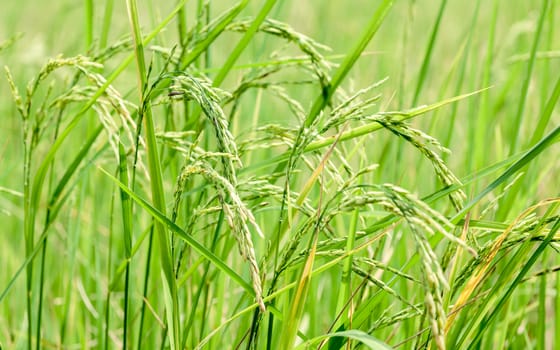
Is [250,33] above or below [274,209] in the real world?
above

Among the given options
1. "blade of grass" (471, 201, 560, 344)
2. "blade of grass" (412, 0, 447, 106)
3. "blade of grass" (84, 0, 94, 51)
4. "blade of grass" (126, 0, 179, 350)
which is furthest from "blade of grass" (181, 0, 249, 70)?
"blade of grass" (471, 201, 560, 344)

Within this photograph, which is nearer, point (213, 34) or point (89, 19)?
point (213, 34)

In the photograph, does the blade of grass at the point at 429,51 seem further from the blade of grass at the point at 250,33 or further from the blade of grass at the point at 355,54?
the blade of grass at the point at 250,33

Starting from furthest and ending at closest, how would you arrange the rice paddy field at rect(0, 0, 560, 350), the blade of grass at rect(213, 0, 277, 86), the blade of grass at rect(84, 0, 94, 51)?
the blade of grass at rect(84, 0, 94, 51) < the blade of grass at rect(213, 0, 277, 86) < the rice paddy field at rect(0, 0, 560, 350)

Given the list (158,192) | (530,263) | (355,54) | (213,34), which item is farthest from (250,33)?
(530,263)

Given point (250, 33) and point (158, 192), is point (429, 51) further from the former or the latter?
point (158, 192)

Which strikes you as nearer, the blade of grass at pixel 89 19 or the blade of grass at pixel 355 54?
the blade of grass at pixel 355 54

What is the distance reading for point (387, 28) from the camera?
200 inches

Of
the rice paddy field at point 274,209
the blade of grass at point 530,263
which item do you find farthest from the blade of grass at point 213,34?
the blade of grass at point 530,263

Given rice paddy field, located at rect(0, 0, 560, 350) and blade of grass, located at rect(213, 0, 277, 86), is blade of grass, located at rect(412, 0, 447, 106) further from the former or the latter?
blade of grass, located at rect(213, 0, 277, 86)

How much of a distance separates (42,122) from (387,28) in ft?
13.2

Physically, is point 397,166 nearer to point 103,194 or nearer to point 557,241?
point 557,241

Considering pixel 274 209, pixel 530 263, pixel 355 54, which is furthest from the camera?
pixel 274 209

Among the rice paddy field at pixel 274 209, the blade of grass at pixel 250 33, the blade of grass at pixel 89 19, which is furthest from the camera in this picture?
the blade of grass at pixel 89 19
